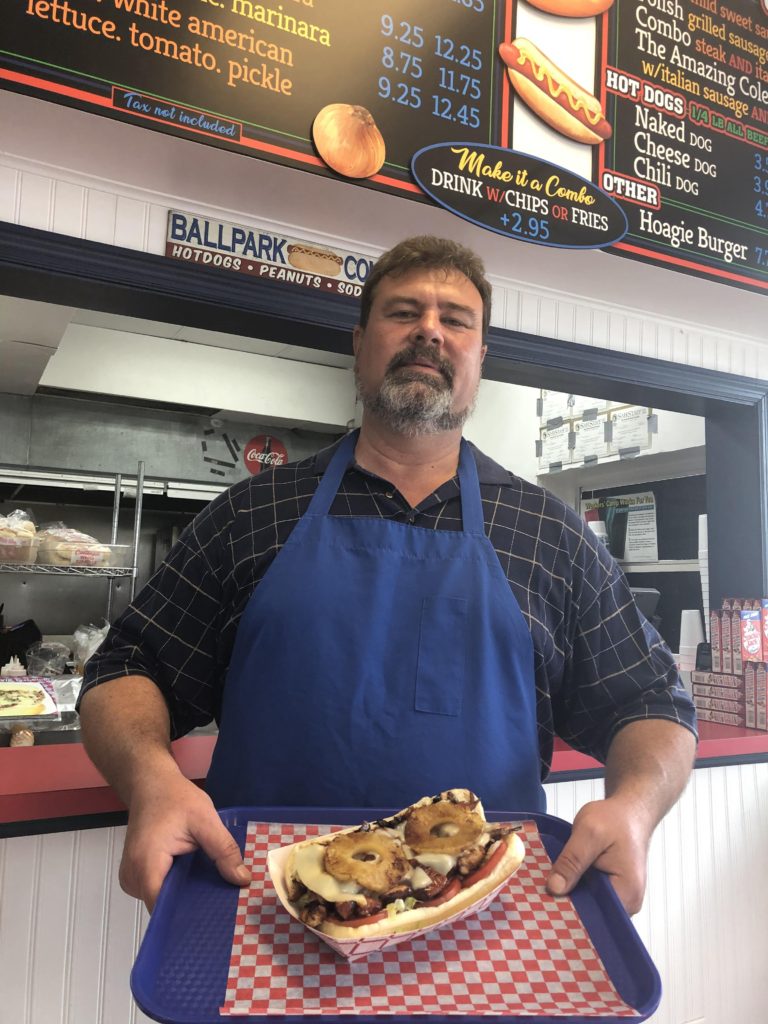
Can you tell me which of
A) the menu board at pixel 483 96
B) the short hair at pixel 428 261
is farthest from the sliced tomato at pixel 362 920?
the menu board at pixel 483 96

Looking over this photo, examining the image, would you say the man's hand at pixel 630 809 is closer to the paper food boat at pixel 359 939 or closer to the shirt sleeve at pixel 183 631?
the paper food boat at pixel 359 939

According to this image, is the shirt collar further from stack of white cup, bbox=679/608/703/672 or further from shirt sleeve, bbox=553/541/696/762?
stack of white cup, bbox=679/608/703/672

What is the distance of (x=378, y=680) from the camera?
121 centimetres

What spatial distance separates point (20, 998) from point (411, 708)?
1096 millimetres

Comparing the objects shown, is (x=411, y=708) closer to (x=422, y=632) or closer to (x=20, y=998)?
(x=422, y=632)

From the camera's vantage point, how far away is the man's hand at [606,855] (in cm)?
88

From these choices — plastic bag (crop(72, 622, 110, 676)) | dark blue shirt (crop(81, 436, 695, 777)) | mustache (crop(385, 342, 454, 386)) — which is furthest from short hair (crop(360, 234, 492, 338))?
plastic bag (crop(72, 622, 110, 676))

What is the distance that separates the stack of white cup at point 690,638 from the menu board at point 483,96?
4.65ft

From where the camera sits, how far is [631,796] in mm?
1058

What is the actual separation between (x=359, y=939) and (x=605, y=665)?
31.5 inches

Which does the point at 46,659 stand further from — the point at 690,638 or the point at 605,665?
the point at 605,665

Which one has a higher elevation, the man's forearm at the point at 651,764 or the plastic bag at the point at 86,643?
the man's forearm at the point at 651,764

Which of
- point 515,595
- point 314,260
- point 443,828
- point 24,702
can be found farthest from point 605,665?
point 24,702

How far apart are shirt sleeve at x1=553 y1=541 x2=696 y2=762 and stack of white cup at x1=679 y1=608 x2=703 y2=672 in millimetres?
1846
